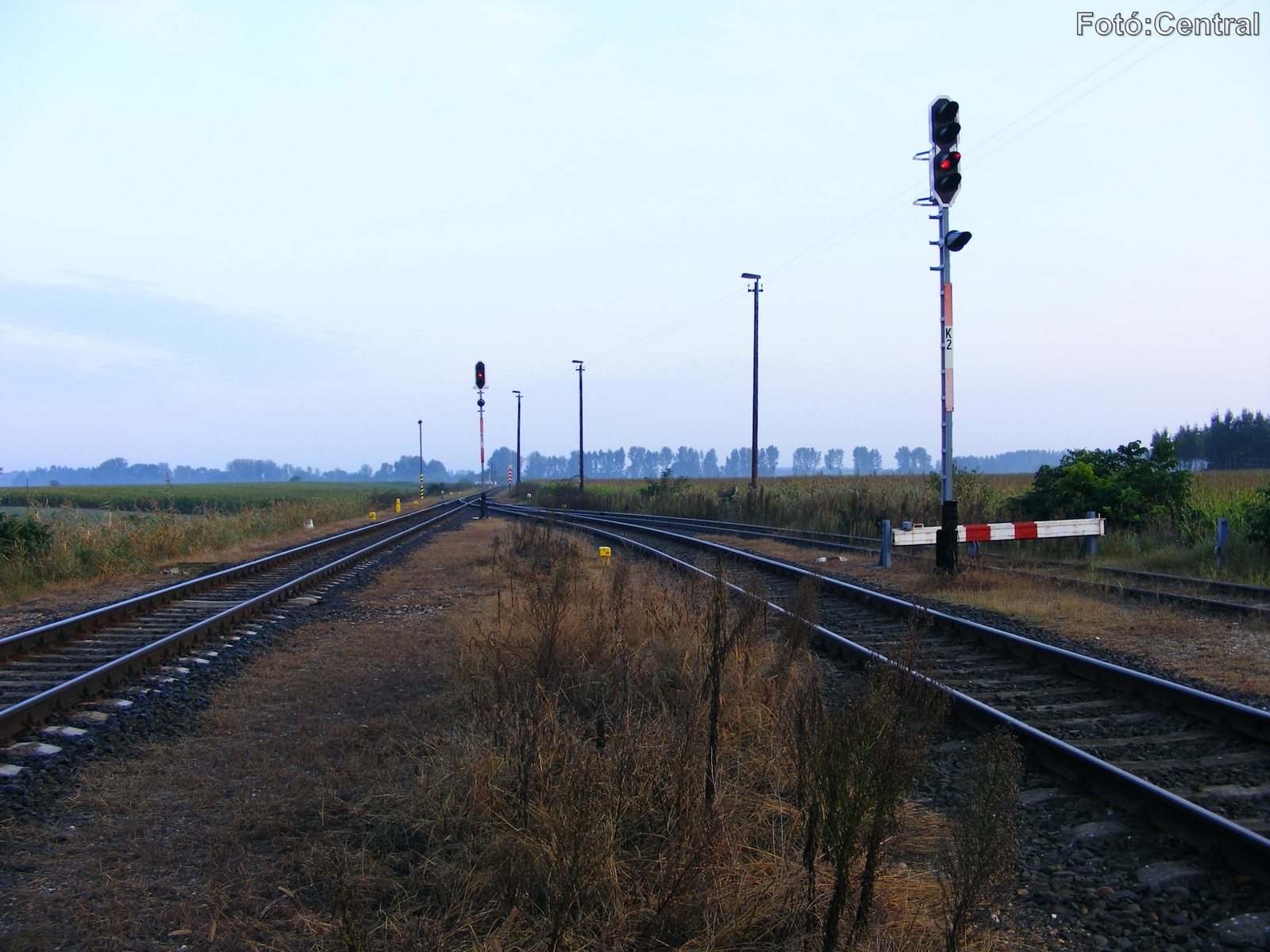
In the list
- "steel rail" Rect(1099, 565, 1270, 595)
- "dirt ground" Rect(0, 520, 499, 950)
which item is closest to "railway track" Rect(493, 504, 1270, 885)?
"dirt ground" Rect(0, 520, 499, 950)

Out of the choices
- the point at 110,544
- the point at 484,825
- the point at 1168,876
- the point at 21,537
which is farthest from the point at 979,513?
the point at 21,537

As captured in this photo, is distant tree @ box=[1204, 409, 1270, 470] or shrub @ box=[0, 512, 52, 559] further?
distant tree @ box=[1204, 409, 1270, 470]

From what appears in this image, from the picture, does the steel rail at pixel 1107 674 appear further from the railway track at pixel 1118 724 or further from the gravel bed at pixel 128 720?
the gravel bed at pixel 128 720

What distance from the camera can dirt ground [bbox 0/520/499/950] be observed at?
3.17 meters

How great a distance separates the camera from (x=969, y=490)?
2172 centimetres

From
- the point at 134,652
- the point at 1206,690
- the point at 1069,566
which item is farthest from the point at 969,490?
the point at 134,652

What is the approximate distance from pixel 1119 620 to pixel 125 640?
1151cm

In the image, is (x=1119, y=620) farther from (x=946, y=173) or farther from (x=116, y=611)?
(x=116, y=611)

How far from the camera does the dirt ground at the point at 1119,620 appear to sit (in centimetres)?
715

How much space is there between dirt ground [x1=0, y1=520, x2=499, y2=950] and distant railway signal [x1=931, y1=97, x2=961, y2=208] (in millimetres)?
10084

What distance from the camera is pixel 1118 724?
5645 mm

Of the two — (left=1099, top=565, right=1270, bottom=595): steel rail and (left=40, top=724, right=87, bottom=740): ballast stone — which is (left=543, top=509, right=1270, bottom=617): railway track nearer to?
(left=1099, top=565, right=1270, bottom=595): steel rail

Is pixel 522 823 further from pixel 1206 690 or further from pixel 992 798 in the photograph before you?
pixel 1206 690

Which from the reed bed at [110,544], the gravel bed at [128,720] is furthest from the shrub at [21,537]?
the gravel bed at [128,720]
